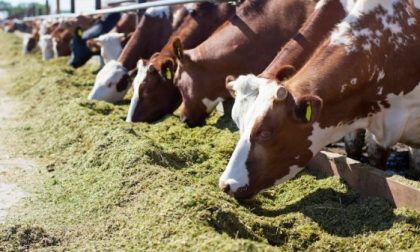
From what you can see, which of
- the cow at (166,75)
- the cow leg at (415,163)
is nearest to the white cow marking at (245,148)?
the cow leg at (415,163)

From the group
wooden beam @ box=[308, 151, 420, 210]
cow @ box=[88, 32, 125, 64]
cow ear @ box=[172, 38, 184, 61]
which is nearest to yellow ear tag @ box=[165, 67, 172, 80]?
cow ear @ box=[172, 38, 184, 61]

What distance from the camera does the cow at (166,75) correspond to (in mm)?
8375

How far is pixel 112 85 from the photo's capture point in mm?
10141

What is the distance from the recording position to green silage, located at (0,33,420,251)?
3725mm

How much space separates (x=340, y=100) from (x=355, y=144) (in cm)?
140

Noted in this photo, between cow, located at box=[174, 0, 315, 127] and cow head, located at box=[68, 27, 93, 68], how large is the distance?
7.87 m

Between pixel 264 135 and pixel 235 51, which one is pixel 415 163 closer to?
pixel 264 135

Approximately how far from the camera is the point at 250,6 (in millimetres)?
7309

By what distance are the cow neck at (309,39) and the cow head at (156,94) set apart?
127 inches

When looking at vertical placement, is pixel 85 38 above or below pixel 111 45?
below

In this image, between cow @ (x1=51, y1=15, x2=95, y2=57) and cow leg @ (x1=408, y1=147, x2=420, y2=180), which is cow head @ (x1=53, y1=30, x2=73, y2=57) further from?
cow leg @ (x1=408, y1=147, x2=420, y2=180)

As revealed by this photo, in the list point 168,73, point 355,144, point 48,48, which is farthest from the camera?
point 48,48

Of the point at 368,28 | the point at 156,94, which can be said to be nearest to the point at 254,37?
the point at 156,94

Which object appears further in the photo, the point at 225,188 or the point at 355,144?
the point at 355,144
